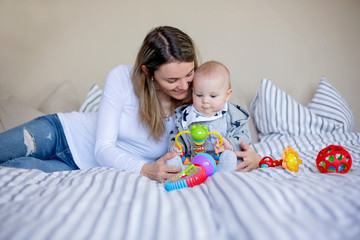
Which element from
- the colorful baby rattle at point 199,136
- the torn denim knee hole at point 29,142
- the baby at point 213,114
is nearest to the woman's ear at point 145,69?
the baby at point 213,114

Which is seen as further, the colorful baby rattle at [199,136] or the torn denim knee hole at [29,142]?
the torn denim knee hole at [29,142]

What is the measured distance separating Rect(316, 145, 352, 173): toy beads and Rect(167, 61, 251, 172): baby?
1.15ft

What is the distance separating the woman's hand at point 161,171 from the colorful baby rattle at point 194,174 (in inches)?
3.0

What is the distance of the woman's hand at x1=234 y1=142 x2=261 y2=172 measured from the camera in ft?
4.20

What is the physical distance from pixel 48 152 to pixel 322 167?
4.20ft

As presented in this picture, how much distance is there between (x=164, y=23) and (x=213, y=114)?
3.94 feet

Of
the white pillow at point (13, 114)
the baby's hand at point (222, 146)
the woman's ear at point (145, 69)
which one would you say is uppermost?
the woman's ear at point (145, 69)

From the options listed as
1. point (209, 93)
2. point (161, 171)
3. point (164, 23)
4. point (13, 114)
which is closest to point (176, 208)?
point (161, 171)

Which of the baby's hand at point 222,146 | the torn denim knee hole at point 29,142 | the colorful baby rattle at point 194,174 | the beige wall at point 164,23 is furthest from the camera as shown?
the beige wall at point 164,23

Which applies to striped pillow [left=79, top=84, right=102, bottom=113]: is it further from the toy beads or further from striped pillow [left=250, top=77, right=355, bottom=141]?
the toy beads

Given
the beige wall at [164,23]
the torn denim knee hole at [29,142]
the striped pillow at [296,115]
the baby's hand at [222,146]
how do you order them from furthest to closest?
the beige wall at [164,23] < the striped pillow at [296,115] < the torn denim knee hole at [29,142] < the baby's hand at [222,146]

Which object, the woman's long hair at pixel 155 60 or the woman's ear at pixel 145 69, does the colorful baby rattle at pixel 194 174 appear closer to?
the woman's long hair at pixel 155 60

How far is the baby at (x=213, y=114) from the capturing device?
4.33ft

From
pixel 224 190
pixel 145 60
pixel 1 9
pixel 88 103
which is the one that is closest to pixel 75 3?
pixel 1 9
